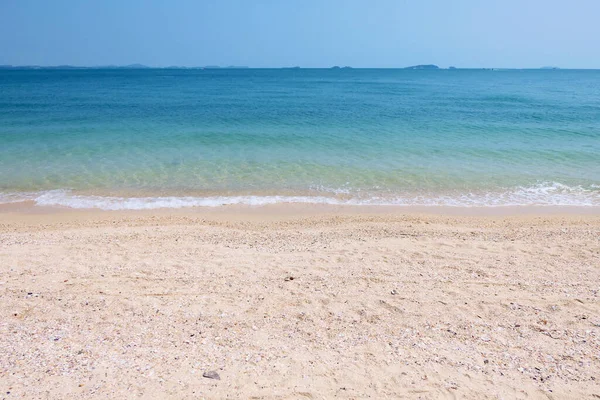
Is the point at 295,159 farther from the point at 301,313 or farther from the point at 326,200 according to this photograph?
the point at 301,313

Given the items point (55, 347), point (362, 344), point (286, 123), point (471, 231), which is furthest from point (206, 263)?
point (286, 123)

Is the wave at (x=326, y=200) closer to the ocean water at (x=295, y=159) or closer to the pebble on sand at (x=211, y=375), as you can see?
the ocean water at (x=295, y=159)

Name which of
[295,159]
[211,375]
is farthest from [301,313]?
[295,159]

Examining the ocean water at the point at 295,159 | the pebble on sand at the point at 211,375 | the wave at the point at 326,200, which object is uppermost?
the ocean water at the point at 295,159

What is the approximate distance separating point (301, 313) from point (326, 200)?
7.00m

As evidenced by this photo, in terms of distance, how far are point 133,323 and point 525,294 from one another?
6010 millimetres

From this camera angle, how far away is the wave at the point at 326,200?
12.2m

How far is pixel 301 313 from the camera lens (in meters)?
5.89

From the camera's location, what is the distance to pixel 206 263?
7652 mm

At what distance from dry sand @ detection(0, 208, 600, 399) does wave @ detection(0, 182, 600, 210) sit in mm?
2546

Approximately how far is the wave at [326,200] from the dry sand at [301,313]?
8.35 feet

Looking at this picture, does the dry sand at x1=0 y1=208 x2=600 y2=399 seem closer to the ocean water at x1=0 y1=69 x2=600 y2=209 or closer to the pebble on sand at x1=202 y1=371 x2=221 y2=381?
the pebble on sand at x1=202 y1=371 x2=221 y2=381

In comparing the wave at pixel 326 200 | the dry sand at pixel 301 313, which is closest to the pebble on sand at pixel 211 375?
the dry sand at pixel 301 313

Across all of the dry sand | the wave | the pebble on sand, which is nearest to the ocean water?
the wave
